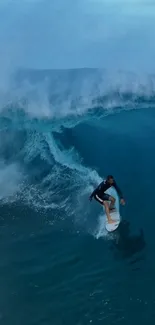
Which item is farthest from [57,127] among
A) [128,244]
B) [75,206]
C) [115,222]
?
[128,244]

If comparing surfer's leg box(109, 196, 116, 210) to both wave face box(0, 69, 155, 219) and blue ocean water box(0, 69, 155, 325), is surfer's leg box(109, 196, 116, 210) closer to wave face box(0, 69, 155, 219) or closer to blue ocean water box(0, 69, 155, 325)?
blue ocean water box(0, 69, 155, 325)

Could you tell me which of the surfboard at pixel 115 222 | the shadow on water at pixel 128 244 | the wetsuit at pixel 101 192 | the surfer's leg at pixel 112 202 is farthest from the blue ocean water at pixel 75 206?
the wetsuit at pixel 101 192

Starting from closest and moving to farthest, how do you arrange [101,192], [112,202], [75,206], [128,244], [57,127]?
1. [128,244]
2. [101,192]
3. [112,202]
4. [75,206]
5. [57,127]

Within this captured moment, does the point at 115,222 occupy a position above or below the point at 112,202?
below

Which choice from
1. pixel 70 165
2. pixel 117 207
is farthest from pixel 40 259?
pixel 70 165

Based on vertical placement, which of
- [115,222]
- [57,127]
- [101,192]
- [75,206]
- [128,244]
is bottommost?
[128,244]

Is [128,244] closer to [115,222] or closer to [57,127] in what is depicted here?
[115,222]

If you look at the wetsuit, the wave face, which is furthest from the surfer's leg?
the wave face
